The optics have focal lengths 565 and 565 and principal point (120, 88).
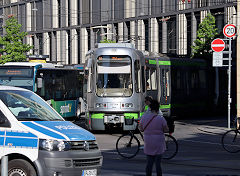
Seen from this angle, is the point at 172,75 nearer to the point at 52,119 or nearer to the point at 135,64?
the point at 135,64

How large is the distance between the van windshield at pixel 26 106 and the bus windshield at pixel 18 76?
51.5 feet

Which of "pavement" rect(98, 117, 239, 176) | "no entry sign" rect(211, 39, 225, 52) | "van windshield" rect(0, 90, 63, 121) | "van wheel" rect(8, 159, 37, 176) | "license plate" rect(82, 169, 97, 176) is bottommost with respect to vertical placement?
"pavement" rect(98, 117, 239, 176)

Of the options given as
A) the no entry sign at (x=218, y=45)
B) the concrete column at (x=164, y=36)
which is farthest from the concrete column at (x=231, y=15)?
the no entry sign at (x=218, y=45)

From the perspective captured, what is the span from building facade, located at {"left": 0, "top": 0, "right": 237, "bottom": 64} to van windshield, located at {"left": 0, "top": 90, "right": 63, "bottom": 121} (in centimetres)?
3369

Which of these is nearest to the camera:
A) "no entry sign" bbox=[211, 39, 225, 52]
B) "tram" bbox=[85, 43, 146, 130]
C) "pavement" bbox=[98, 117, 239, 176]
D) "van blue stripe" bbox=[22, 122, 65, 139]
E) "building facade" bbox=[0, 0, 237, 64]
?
"van blue stripe" bbox=[22, 122, 65, 139]

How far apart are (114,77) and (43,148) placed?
12547mm

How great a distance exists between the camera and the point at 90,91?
21.4 metres

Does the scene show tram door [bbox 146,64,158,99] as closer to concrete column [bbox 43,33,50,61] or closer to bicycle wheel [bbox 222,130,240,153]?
bicycle wheel [bbox 222,130,240,153]

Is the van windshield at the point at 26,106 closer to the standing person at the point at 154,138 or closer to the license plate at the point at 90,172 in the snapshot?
the license plate at the point at 90,172

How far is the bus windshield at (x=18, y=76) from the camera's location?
25453 millimetres

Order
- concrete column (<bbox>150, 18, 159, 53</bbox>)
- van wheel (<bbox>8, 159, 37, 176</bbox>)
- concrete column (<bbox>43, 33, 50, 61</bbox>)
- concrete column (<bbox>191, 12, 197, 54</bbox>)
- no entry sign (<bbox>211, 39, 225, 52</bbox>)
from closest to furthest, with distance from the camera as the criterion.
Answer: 1. van wheel (<bbox>8, 159, 37, 176</bbox>)
2. no entry sign (<bbox>211, 39, 225, 52</bbox>)
3. concrete column (<bbox>191, 12, 197, 54</bbox>)
4. concrete column (<bbox>150, 18, 159, 53</bbox>)
5. concrete column (<bbox>43, 33, 50, 61</bbox>)

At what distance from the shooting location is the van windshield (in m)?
9.01

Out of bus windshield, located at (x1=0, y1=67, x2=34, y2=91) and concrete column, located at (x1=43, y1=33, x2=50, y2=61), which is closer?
bus windshield, located at (x1=0, y1=67, x2=34, y2=91)

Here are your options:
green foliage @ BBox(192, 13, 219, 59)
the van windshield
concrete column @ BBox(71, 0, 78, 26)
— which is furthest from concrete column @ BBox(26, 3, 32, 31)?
the van windshield
